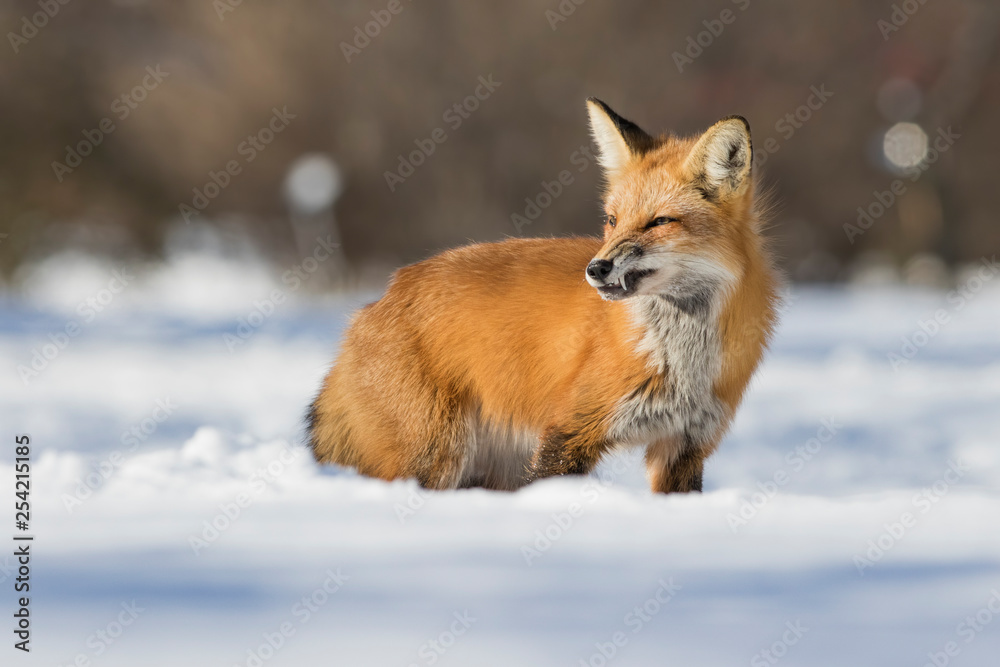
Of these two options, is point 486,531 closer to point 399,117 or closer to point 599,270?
point 599,270

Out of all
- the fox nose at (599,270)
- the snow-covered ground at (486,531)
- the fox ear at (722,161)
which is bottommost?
the snow-covered ground at (486,531)

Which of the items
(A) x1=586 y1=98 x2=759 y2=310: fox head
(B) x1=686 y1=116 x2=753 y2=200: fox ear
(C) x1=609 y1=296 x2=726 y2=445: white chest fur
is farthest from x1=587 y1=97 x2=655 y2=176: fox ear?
(C) x1=609 y1=296 x2=726 y2=445: white chest fur

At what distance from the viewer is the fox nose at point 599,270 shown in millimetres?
3365

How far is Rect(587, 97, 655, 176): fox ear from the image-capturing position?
398cm

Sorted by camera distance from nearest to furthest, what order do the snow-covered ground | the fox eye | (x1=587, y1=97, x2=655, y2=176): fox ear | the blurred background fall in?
the snow-covered ground < the fox eye < (x1=587, y1=97, x2=655, y2=176): fox ear < the blurred background

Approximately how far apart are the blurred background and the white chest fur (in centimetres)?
947

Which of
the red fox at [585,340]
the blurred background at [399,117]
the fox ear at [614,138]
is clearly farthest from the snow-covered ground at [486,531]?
the blurred background at [399,117]

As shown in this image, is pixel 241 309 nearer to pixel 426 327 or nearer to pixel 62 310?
pixel 62 310

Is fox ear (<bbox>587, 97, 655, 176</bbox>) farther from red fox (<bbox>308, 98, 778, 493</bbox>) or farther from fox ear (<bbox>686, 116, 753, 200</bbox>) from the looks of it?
fox ear (<bbox>686, 116, 753, 200</bbox>)

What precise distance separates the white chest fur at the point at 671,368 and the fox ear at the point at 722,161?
0.45m

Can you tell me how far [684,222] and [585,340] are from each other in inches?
25.5

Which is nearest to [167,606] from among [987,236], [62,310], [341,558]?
[341,558]

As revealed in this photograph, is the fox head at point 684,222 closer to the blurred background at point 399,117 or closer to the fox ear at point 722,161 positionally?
the fox ear at point 722,161

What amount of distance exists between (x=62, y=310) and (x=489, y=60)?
677cm
